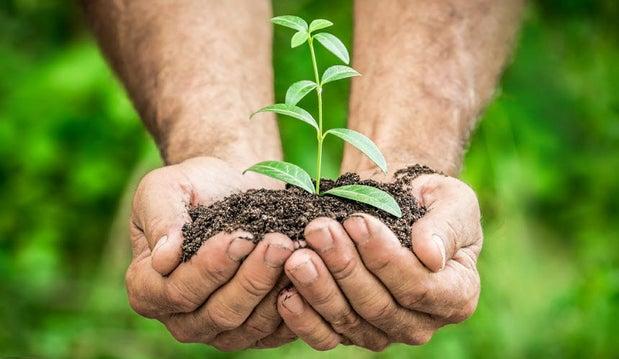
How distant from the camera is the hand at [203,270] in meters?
1.47

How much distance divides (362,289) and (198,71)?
88 cm

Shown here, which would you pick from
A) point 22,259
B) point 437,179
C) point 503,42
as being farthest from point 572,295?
point 22,259

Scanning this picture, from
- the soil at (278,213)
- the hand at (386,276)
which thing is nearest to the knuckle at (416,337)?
the hand at (386,276)

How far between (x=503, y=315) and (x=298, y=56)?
109 cm

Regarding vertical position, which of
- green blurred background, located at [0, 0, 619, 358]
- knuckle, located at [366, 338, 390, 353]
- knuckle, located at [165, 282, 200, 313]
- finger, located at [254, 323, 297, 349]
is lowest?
green blurred background, located at [0, 0, 619, 358]

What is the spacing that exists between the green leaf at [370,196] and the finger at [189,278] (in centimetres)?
21

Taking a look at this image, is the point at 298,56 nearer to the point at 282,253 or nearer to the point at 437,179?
the point at 437,179

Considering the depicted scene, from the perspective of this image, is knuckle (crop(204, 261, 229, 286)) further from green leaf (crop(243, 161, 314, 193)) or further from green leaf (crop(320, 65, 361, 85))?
green leaf (crop(320, 65, 361, 85))

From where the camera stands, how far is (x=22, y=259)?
11.1 feet

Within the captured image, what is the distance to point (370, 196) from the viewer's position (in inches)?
62.2

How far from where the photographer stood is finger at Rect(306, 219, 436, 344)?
56.5 inches

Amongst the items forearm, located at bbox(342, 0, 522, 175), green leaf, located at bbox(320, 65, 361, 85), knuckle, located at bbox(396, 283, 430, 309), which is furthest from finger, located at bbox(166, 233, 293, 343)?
forearm, located at bbox(342, 0, 522, 175)

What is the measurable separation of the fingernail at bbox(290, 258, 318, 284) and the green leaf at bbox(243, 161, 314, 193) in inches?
7.7

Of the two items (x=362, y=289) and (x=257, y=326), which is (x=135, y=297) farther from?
(x=362, y=289)
